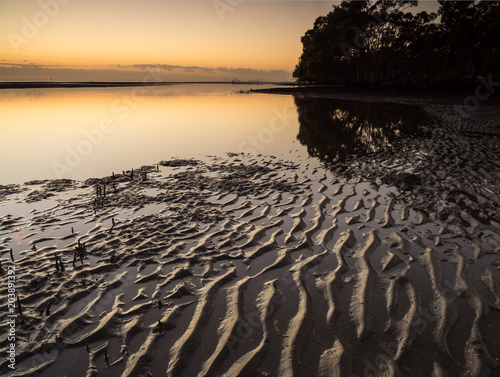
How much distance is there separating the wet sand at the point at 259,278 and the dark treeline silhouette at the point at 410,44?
173 ft

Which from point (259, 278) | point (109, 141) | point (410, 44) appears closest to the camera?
point (259, 278)

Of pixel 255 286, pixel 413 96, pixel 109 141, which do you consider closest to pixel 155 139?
pixel 109 141

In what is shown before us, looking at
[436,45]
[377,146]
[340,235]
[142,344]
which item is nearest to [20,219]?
[142,344]

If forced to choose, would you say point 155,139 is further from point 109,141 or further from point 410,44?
point 410,44

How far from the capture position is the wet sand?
343 centimetres

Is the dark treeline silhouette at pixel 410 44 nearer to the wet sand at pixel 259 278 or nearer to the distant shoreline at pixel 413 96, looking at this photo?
the distant shoreline at pixel 413 96

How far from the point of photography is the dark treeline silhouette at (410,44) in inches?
1913

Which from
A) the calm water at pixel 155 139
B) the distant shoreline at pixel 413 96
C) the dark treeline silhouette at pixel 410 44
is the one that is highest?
the dark treeline silhouette at pixel 410 44

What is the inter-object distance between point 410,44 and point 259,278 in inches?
2933

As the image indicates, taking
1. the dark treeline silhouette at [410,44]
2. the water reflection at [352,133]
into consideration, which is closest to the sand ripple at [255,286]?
the water reflection at [352,133]

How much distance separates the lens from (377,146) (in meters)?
15.1

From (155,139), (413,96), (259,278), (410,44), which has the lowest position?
(155,139)

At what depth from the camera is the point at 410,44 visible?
2463 inches

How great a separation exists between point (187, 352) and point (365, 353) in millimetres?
2115
